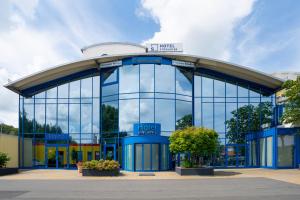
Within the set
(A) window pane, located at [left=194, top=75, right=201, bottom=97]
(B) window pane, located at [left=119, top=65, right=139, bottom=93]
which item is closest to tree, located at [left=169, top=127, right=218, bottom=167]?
(B) window pane, located at [left=119, top=65, right=139, bottom=93]

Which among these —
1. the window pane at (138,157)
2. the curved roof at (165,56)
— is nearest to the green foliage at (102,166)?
the window pane at (138,157)

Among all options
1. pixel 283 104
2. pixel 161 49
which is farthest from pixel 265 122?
pixel 161 49

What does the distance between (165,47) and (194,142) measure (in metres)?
11.4

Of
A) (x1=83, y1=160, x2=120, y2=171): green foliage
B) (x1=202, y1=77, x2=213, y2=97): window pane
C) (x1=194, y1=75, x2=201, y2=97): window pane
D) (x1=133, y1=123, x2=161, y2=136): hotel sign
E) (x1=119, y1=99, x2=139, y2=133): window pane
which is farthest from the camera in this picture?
(x1=202, y1=77, x2=213, y2=97): window pane

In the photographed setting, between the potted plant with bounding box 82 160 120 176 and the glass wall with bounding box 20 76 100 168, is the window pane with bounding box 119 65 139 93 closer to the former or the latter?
the glass wall with bounding box 20 76 100 168

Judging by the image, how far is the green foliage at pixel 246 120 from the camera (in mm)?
35469

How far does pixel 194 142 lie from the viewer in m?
27.1

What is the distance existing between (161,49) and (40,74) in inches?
423

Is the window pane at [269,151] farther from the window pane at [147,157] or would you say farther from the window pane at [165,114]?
the window pane at [147,157]

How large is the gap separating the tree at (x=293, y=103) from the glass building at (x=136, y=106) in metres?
2.78

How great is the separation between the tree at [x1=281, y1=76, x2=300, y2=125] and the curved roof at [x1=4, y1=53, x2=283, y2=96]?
4.05 meters

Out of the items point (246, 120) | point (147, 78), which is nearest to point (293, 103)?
point (246, 120)

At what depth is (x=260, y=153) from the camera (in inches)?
1372

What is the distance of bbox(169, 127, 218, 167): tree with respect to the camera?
2709 centimetres
